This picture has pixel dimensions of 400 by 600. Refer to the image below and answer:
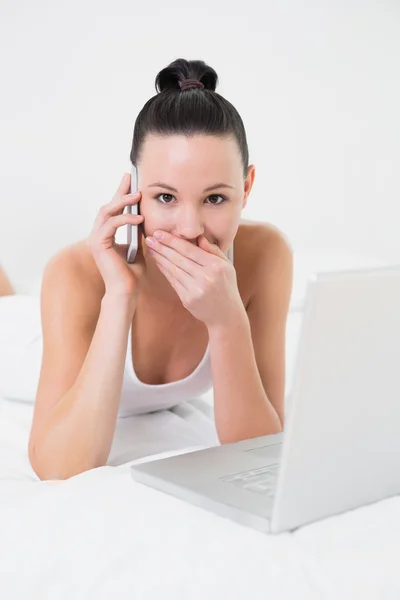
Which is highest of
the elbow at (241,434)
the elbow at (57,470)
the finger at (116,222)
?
the finger at (116,222)

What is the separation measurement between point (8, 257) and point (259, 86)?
117cm

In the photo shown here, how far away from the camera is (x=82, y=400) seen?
1.49 m

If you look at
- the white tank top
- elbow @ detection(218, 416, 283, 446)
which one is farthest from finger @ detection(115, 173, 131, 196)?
elbow @ detection(218, 416, 283, 446)

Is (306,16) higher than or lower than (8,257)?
higher

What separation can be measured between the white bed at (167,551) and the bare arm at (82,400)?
39cm

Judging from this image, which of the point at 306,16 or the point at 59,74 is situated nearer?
the point at 59,74

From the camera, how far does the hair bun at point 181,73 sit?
1.65 m

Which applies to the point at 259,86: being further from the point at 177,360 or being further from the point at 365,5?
the point at 177,360

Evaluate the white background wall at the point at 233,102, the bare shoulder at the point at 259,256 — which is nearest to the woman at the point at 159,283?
the bare shoulder at the point at 259,256

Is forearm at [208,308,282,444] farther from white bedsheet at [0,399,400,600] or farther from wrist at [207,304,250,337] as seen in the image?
white bedsheet at [0,399,400,600]

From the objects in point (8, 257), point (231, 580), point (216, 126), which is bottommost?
point (8, 257)

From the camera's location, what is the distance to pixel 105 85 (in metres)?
2.88

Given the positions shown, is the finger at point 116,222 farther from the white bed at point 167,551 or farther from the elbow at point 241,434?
the white bed at point 167,551

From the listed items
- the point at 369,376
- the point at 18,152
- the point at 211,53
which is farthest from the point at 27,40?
the point at 369,376
